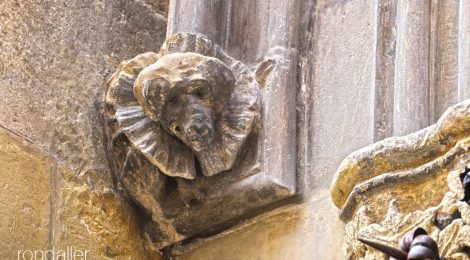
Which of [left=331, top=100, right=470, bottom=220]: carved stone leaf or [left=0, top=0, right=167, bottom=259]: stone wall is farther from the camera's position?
[left=0, top=0, right=167, bottom=259]: stone wall

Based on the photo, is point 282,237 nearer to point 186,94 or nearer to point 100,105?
point 186,94

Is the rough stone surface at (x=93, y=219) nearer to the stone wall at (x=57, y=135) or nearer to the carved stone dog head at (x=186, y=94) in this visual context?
the stone wall at (x=57, y=135)

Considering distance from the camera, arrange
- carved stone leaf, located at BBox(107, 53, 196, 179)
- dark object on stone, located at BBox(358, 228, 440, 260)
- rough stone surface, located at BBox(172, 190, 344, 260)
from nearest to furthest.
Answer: dark object on stone, located at BBox(358, 228, 440, 260), rough stone surface, located at BBox(172, 190, 344, 260), carved stone leaf, located at BBox(107, 53, 196, 179)

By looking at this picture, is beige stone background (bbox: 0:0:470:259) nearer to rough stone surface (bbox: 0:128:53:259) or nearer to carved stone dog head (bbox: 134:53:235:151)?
rough stone surface (bbox: 0:128:53:259)

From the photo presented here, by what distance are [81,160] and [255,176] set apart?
0.39 meters

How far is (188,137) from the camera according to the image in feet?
11.6


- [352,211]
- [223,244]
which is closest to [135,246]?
[223,244]

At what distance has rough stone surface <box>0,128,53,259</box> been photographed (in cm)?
355

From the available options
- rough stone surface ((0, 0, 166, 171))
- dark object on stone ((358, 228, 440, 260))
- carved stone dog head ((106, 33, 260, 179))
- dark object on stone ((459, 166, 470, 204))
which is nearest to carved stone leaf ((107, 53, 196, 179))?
carved stone dog head ((106, 33, 260, 179))

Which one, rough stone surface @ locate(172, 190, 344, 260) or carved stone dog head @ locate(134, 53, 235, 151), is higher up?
carved stone dog head @ locate(134, 53, 235, 151)

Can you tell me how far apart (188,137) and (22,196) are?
1.21 feet

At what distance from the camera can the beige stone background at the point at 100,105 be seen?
339cm

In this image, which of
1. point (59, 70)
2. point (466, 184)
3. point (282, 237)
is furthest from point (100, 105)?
point (466, 184)

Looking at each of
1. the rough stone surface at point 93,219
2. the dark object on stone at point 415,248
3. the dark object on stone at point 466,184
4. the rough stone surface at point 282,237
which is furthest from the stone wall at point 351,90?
the dark object on stone at point 415,248
